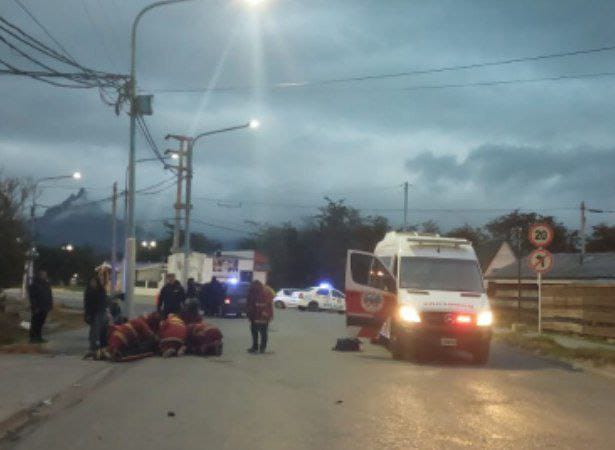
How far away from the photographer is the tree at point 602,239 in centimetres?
7781

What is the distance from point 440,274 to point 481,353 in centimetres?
201

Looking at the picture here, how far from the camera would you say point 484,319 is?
16.3 m

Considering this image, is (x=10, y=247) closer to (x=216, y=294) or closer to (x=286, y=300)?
(x=216, y=294)

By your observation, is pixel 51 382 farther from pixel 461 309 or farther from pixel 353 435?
pixel 461 309

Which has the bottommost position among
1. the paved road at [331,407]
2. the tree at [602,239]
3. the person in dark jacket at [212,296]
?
the paved road at [331,407]

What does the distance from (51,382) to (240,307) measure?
24013 mm

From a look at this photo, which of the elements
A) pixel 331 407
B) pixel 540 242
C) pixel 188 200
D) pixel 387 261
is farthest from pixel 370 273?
pixel 188 200

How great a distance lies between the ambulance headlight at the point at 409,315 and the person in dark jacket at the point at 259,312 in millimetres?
3084

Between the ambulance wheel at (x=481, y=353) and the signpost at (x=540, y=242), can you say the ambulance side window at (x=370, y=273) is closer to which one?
the ambulance wheel at (x=481, y=353)

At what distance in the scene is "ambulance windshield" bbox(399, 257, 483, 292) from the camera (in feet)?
56.4

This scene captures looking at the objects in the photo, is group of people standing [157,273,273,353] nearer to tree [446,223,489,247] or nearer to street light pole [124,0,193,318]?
street light pole [124,0,193,318]

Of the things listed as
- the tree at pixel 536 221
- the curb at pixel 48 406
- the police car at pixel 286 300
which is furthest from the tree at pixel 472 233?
the curb at pixel 48 406

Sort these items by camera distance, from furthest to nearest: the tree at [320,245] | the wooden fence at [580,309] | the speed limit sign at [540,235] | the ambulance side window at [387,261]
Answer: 1. the tree at [320,245]
2. the wooden fence at [580,309]
3. the speed limit sign at [540,235]
4. the ambulance side window at [387,261]

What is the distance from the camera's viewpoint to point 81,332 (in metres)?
22.5
